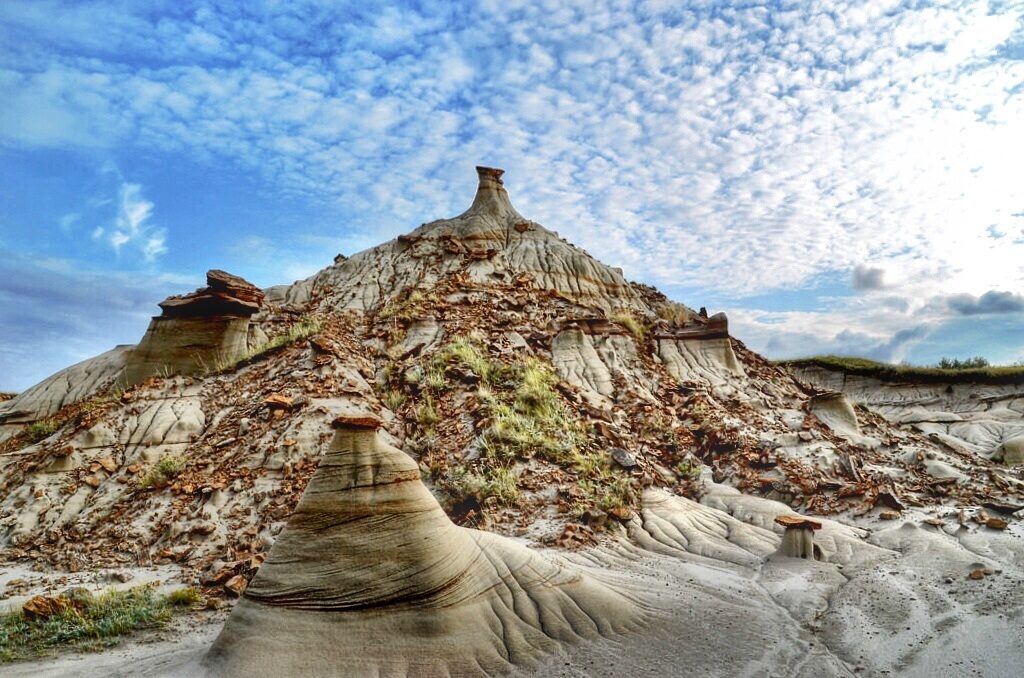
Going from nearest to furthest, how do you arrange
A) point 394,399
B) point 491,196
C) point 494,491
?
point 494,491 → point 394,399 → point 491,196

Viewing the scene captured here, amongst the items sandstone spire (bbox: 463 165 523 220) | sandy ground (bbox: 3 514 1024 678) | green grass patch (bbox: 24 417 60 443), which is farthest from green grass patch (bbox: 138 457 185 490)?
sandstone spire (bbox: 463 165 523 220)

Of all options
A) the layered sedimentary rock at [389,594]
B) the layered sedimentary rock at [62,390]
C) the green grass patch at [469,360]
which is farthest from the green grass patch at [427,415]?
the layered sedimentary rock at [62,390]

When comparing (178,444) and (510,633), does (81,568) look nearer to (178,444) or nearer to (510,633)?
(178,444)

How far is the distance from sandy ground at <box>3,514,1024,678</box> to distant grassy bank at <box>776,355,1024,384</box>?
22.4 meters

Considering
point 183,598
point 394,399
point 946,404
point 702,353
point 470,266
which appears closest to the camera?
point 183,598

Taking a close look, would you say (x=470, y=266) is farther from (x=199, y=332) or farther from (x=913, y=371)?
(x=913, y=371)

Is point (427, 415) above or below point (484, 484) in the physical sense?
above

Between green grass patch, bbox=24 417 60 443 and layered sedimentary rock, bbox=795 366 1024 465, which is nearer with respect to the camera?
green grass patch, bbox=24 417 60 443

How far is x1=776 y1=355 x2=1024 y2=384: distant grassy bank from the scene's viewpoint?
27.2m

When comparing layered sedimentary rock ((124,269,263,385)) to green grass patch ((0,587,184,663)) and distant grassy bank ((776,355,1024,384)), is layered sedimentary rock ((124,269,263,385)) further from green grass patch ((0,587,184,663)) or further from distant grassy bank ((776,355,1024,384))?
distant grassy bank ((776,355,1024,384))

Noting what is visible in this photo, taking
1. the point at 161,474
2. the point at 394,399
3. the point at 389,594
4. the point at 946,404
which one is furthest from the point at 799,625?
the point at 946,404

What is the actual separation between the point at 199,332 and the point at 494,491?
9.95 metres

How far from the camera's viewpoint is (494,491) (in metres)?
10.4

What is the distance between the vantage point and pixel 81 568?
875 centimetres
